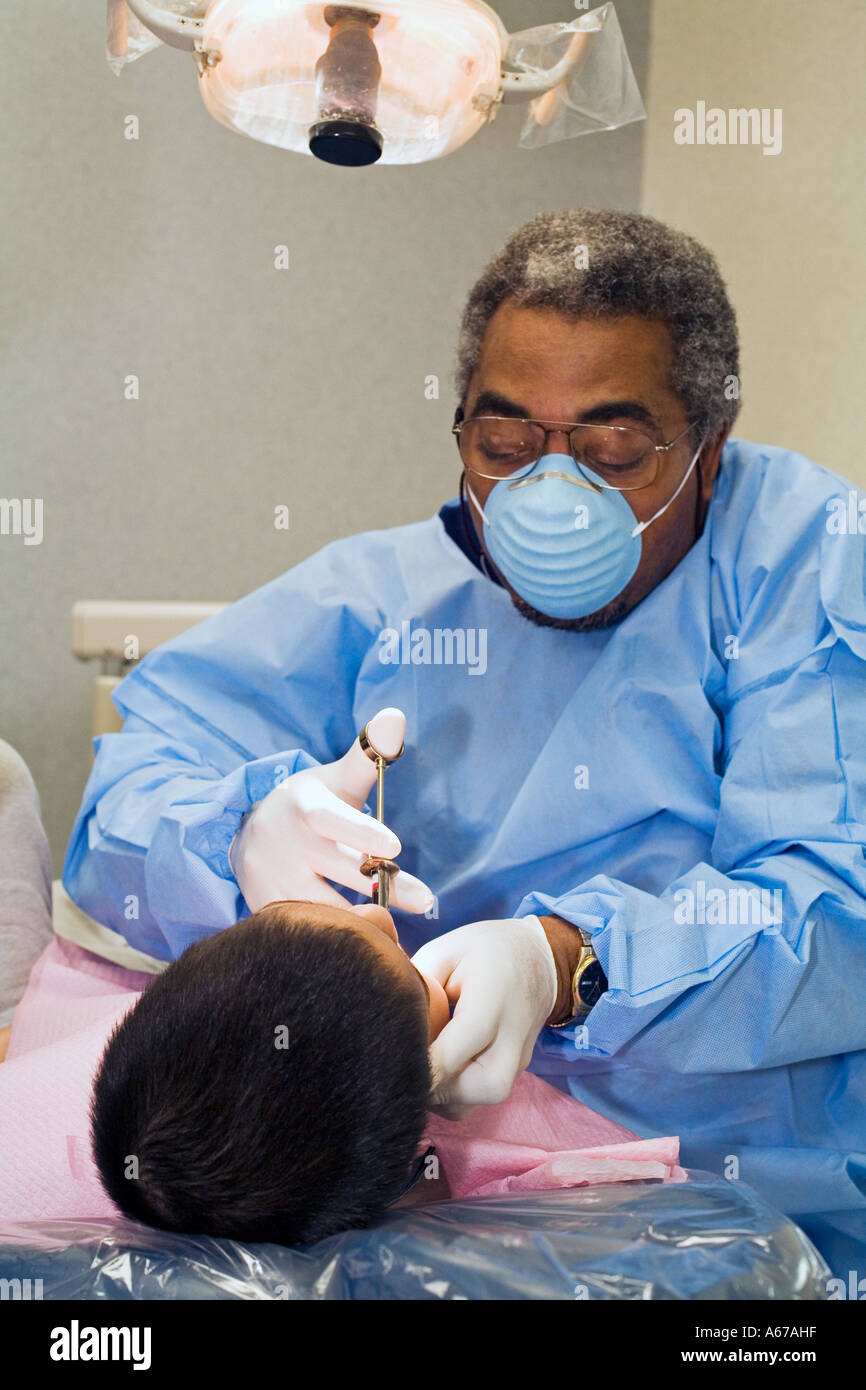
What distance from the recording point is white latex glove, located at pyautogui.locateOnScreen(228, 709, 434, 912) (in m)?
1.17

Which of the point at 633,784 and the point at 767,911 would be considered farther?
the point at 633,784

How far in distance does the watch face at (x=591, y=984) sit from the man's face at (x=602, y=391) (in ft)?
1.58

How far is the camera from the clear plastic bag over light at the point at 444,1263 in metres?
0.80

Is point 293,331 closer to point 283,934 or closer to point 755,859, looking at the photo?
point 755,859

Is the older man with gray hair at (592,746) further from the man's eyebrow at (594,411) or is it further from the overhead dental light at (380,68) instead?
the overhead dental light at (380,68)

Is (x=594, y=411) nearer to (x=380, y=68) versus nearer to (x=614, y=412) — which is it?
(x=614, y=412)

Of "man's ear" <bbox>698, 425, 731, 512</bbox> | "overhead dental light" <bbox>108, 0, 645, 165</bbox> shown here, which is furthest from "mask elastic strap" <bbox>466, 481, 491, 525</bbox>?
"overhead dental light" <bbox>108, 0, 645, 165</bbox>

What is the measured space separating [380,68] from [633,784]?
838mm

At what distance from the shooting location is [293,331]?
8.00ft

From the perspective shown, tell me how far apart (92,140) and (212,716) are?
4.79 feet

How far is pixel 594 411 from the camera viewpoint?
4.51ft

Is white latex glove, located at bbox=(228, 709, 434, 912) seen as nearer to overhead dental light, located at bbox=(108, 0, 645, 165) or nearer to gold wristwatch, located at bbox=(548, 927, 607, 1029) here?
gold wristwatch, located at bbox=(548, 927, 607, 1029)

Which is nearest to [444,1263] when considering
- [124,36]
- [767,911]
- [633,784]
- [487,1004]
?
[487,1004]
